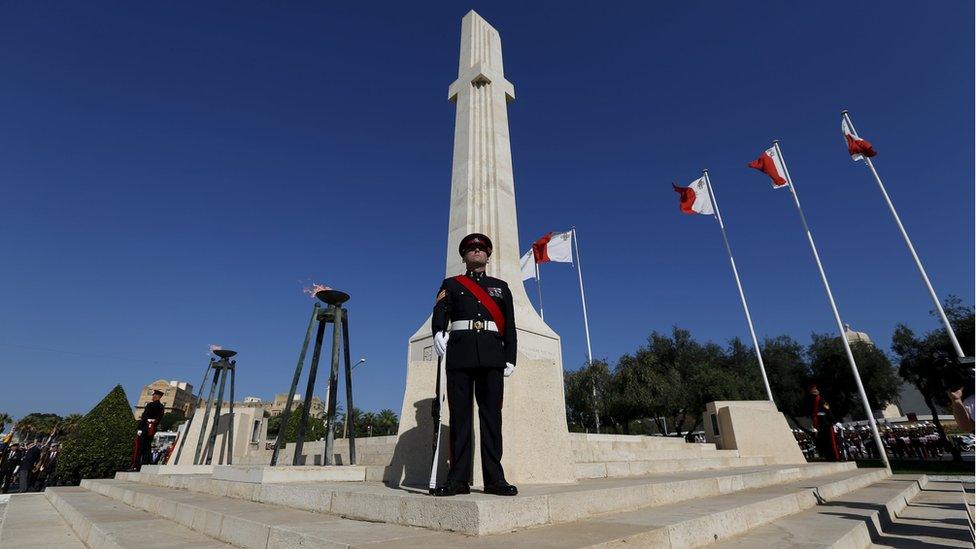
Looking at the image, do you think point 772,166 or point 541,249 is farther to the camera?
point 541,249

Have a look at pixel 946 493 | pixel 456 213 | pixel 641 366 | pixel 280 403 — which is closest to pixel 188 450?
pixel 456 213

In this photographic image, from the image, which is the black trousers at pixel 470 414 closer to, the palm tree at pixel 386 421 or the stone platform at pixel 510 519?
the stone platform at pixel 510 519

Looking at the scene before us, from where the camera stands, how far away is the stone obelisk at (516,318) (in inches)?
174

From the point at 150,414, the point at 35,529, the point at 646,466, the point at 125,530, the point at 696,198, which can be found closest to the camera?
the point at 125,530

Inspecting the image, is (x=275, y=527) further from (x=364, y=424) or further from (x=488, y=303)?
(x=364, y=424)

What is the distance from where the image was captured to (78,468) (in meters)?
11.2

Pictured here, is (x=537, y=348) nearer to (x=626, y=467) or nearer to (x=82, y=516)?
(x=626, y=467)

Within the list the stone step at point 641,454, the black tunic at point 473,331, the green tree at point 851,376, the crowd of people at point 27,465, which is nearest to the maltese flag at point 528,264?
the stone step at point 641,454

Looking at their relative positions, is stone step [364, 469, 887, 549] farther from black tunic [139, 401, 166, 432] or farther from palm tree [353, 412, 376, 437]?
palm tree [353, 412, 376, 437]

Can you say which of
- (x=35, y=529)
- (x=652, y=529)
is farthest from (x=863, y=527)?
(x=35, y=529)

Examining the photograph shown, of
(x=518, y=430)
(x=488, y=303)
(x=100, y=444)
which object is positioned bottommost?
(x=518, y=430)

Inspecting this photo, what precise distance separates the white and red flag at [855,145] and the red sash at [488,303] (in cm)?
1682

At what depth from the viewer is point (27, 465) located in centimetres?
1155

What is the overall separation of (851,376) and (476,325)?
33987 millimetres
